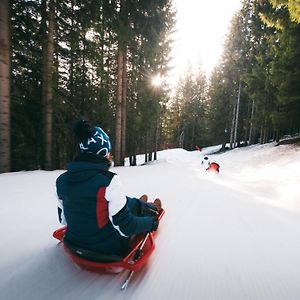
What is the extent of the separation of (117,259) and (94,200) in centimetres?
67

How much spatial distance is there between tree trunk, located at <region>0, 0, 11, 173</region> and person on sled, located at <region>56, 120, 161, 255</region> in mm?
7226

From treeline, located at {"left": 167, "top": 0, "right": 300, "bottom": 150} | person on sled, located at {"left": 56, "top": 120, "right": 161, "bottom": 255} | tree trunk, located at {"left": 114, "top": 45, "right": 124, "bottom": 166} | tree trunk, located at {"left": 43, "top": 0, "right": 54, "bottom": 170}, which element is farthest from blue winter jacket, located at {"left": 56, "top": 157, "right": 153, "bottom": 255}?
tree trunk, located at {"left": 114, "top": 45, "right": 124, "bottom": 166}

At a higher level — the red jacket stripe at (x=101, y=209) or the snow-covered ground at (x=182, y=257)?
the red jacket stripe at (x=101, y=209)

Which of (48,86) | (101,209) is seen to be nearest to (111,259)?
(101,209)

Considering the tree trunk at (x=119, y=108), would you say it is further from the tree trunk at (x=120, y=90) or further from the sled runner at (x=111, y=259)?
the sled runner at (x=111, y=259)

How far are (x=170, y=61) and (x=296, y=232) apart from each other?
26.6m

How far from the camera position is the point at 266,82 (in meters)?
24.8

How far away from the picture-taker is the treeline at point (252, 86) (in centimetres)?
1621

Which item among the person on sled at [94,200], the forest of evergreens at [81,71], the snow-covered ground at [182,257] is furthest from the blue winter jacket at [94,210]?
the forest of evergreens at [81,71]

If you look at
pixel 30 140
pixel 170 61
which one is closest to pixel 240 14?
pixel 170 61

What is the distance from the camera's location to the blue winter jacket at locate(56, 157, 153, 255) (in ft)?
8.71

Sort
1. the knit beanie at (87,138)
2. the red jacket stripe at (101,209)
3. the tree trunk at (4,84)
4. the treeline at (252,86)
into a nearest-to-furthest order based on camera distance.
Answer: the red jacket stripe at (101,209) → the knit beanie at (87,138) → the tree trunk at (4,84) → the treeline at (252,86)

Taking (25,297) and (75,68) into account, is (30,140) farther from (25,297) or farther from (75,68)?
(25,297)

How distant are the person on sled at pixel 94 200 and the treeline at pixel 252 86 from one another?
27.3 feet
